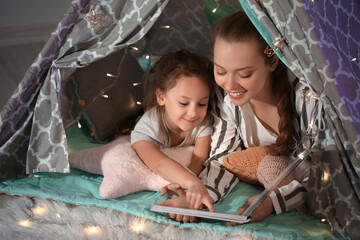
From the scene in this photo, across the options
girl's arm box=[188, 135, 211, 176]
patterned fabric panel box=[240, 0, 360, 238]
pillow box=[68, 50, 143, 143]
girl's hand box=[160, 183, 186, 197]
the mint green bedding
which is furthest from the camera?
pillow box=[68, 50, 143, 143]

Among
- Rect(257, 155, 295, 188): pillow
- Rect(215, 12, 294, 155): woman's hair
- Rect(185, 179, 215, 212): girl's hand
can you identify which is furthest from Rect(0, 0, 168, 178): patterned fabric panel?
Rect(257, 155, 295, 188): pillow

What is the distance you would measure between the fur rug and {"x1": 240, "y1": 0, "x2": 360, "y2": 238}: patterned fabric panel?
357mm

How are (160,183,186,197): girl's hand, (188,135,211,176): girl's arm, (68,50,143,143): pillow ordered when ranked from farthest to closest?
(68,50,143,143): pillow < (188,135,211,176): girl's arm < (160,183,186,197): girl's hand

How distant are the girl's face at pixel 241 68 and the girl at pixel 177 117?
Result: 7.8 inches

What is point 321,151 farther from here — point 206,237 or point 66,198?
point 66,198

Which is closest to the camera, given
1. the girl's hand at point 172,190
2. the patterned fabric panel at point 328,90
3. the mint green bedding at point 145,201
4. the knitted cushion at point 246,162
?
the patterned fabric panel at point 328,90

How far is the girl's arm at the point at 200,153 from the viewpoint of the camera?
2176 millimetres

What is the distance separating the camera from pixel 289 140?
6.56 feet

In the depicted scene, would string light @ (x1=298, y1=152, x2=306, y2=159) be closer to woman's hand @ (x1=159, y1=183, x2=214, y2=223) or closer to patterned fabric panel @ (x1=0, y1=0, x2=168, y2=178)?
woman's hand @ (x1=159, y1=183, x2=214, y2=223)

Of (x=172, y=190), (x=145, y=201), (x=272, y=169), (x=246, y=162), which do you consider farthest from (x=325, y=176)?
(x=145, y=201)

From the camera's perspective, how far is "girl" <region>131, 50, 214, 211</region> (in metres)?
2.06

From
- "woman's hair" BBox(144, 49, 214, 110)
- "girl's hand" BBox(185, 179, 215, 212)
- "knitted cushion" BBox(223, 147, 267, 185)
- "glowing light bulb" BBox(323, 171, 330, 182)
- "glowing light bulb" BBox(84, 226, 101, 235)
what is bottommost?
"glowing light bulb" BBox(323, 171, 330, 182)

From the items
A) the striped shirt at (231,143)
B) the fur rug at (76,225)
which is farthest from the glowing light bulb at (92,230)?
the striped shirt at (231,143)

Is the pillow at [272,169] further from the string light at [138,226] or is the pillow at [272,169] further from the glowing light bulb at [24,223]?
the glowing light bulb at [24,223]
